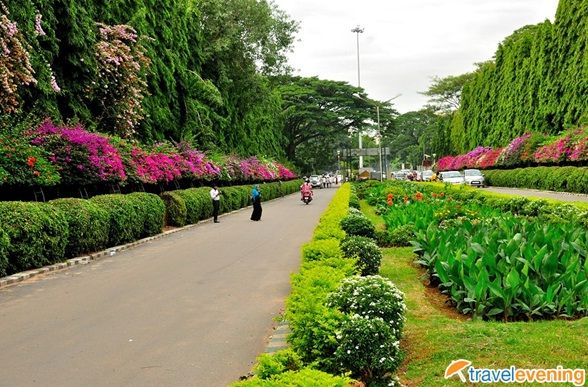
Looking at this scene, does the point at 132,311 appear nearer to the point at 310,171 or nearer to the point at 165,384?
the point at 165,384

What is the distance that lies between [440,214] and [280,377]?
460 inches

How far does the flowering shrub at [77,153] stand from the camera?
53.3 feet

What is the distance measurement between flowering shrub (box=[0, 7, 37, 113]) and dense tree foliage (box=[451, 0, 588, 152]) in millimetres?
27726

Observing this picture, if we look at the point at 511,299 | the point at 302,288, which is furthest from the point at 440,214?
the point at 302,288

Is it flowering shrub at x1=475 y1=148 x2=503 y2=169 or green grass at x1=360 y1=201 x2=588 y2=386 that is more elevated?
flowering shrub at x1=475 y1=148 x2=503 y2=169

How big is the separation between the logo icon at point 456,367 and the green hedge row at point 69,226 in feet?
29.2

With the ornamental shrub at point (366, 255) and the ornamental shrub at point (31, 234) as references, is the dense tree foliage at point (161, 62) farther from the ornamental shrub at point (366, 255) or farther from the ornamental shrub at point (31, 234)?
the ornamental shrub at point (366, 255)

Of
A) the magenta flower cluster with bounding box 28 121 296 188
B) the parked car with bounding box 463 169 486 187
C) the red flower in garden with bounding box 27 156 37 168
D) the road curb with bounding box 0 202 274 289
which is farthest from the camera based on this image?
the parked car with bounding box 463 169 486 187

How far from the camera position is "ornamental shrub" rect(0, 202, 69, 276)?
1135 centimetres

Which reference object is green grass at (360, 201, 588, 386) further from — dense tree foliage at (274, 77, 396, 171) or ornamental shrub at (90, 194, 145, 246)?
dense tree foliage at (274, 77, 396, 171)

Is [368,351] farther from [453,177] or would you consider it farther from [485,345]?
[453,177]

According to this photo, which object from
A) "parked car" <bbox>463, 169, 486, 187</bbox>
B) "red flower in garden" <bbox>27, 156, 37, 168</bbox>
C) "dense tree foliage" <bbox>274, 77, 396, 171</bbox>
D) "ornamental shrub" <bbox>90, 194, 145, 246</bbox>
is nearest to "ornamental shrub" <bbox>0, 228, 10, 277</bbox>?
"red flower in garden" <bbox>27, 156, 37, 168</bbox>

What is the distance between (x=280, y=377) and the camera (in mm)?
3668

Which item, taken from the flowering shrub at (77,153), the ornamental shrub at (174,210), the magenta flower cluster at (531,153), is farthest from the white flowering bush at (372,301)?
the magenta flower cluster at (531,153)
